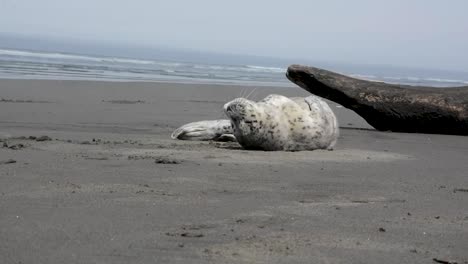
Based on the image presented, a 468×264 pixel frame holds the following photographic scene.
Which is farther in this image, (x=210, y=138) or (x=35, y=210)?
(x=210, y=138)

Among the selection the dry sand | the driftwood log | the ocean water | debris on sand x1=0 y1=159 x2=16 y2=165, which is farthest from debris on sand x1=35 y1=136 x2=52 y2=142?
the ocean water

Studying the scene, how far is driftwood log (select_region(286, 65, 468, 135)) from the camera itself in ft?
33.0

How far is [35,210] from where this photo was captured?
3.97 metres

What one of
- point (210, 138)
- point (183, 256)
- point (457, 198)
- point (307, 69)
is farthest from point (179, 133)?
point (183, 256)

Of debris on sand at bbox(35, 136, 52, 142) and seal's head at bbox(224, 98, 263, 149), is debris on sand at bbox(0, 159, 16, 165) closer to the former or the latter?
debris on sand at bbox(35, 136, 52, 142)

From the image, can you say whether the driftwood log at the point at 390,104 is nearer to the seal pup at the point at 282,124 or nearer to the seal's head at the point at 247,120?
the seal pup at the point at 282,124

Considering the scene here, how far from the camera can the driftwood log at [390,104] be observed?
1007 centimetres

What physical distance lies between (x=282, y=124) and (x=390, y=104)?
329 centimetres

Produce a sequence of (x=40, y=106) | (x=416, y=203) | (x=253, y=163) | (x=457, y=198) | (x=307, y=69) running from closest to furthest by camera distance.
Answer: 1. (x=416, y=203)
2. (x=457, y=198)
3. (x=253, y=163)
4. (x=307, y=69)
5. (x=40, y=106)

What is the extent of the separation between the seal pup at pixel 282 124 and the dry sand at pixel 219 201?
202 millimetres

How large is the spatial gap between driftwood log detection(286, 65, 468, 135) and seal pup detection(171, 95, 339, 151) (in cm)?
238

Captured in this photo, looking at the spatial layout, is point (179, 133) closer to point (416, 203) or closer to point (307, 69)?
point (307, 69)

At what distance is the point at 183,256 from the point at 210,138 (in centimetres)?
486

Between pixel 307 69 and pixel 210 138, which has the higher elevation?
pixel 307 69
